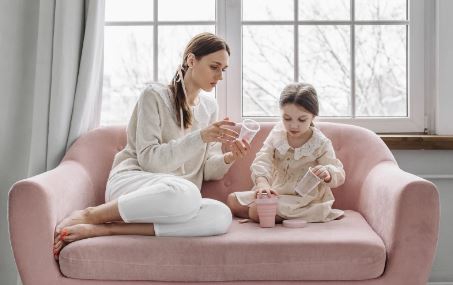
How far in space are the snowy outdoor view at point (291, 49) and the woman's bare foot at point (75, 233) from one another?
112cm

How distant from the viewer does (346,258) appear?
2.03m

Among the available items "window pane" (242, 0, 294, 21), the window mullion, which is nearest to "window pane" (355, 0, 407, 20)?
"window pane" (242, 0, 294, 21)

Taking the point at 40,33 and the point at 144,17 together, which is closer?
the point at 40,33

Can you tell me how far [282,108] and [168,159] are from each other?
51 centimetres

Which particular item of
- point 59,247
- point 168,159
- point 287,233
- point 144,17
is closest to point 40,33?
point 144,17

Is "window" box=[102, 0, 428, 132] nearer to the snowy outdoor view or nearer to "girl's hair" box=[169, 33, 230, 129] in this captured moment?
the snowy outdoor view

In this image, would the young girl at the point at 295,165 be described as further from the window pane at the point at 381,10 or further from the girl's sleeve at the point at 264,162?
the window pane at the point at 381,10

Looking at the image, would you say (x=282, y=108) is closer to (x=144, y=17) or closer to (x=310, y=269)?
(x=310, y=269)

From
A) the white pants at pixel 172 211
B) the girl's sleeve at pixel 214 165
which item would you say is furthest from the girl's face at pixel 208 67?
the white pants at pixel 172 211

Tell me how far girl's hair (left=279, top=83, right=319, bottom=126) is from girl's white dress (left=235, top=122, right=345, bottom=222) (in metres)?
0.15

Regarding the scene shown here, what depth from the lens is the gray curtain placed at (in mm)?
2721

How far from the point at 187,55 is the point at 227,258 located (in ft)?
3.03

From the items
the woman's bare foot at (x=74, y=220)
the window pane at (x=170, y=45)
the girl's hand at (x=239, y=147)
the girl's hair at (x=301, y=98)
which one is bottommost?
the woman's bare foot at (x=74, y=220)

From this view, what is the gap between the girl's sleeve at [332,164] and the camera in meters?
2.42
